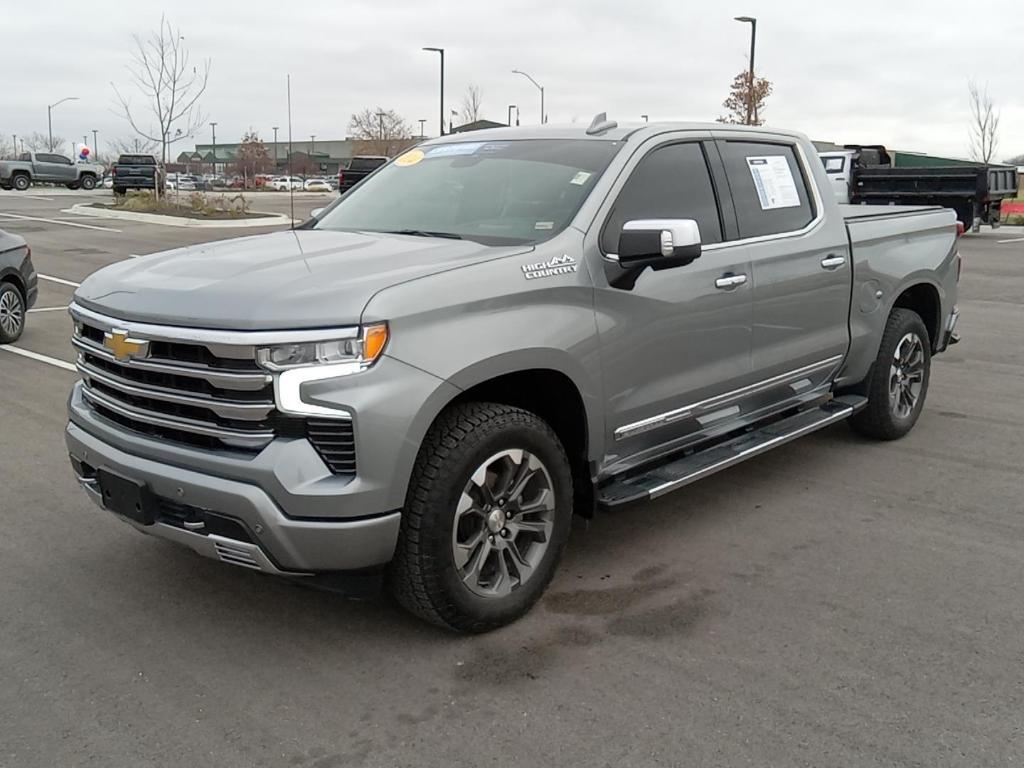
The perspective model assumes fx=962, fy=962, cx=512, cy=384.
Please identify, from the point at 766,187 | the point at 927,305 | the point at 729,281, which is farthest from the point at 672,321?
the point at 927,305

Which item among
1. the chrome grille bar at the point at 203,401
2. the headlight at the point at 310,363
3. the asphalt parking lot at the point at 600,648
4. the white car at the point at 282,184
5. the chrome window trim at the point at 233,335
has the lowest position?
the asphalt parking lot at the point at 600,648

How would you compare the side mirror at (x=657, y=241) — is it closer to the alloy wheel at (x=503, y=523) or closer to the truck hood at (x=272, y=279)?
the truck hood at (x=272, y=279)

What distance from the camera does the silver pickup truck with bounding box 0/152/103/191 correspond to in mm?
45156

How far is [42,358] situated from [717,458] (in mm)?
6767

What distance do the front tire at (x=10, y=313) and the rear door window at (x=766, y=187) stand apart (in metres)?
7.52

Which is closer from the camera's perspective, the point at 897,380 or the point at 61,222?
the point at 897,380

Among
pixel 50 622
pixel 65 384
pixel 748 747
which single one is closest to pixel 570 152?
pixel 748 747

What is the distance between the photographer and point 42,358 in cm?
879

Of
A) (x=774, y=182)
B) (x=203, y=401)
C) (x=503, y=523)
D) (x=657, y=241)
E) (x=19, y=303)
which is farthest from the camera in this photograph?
(x=19, y=303)

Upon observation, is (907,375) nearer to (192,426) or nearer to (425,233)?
(425,233)

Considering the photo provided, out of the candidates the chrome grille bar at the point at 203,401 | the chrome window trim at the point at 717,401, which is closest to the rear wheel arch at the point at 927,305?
the chrome window trim at the point at 717,401

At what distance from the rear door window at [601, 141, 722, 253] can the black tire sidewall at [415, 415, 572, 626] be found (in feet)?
3.04

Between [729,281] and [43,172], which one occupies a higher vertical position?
[43,172]

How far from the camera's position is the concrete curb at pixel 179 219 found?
25.6 m
